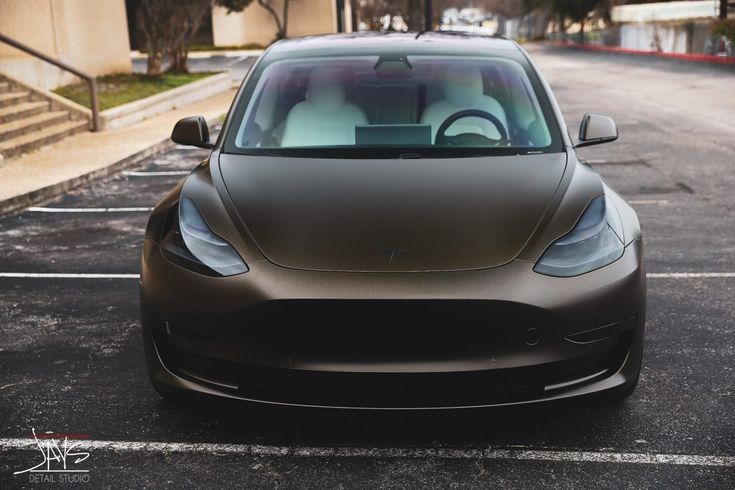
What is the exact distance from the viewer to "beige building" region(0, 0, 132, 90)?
18.1 meters

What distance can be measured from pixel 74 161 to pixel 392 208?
957 centimetres

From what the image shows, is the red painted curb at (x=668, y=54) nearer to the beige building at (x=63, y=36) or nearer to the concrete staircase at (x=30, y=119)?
the beige building at (x=63, y=36)

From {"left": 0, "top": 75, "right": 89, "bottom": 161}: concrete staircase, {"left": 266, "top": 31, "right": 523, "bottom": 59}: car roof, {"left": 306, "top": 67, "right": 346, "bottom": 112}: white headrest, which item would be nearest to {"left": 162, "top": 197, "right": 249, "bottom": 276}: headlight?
{"left": 306, "top": 67, "right": 346, "bottom": 112}: white headrest

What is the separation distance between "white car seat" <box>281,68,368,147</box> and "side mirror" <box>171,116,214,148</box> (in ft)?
1.42

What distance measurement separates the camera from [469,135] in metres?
4.60

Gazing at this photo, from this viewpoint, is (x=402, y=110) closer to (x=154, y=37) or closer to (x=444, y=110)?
(x=444, y=110)

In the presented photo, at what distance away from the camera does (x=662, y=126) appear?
609 inches

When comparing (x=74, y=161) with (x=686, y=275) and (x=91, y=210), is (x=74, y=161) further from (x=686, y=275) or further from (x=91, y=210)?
(x=686, y=275)

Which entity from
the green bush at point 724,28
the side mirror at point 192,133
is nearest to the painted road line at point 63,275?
the side mirror at point 192,133

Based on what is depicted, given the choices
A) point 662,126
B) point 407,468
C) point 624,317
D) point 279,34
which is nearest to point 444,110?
point 624,317

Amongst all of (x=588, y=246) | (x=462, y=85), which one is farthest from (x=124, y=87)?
(x=588, y=246)

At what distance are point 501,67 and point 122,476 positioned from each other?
9.26 feet

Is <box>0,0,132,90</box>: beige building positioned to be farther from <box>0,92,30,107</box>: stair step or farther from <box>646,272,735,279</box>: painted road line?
<box>646,272,735,279</box>: painted road line

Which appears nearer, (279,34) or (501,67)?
(501,67)
